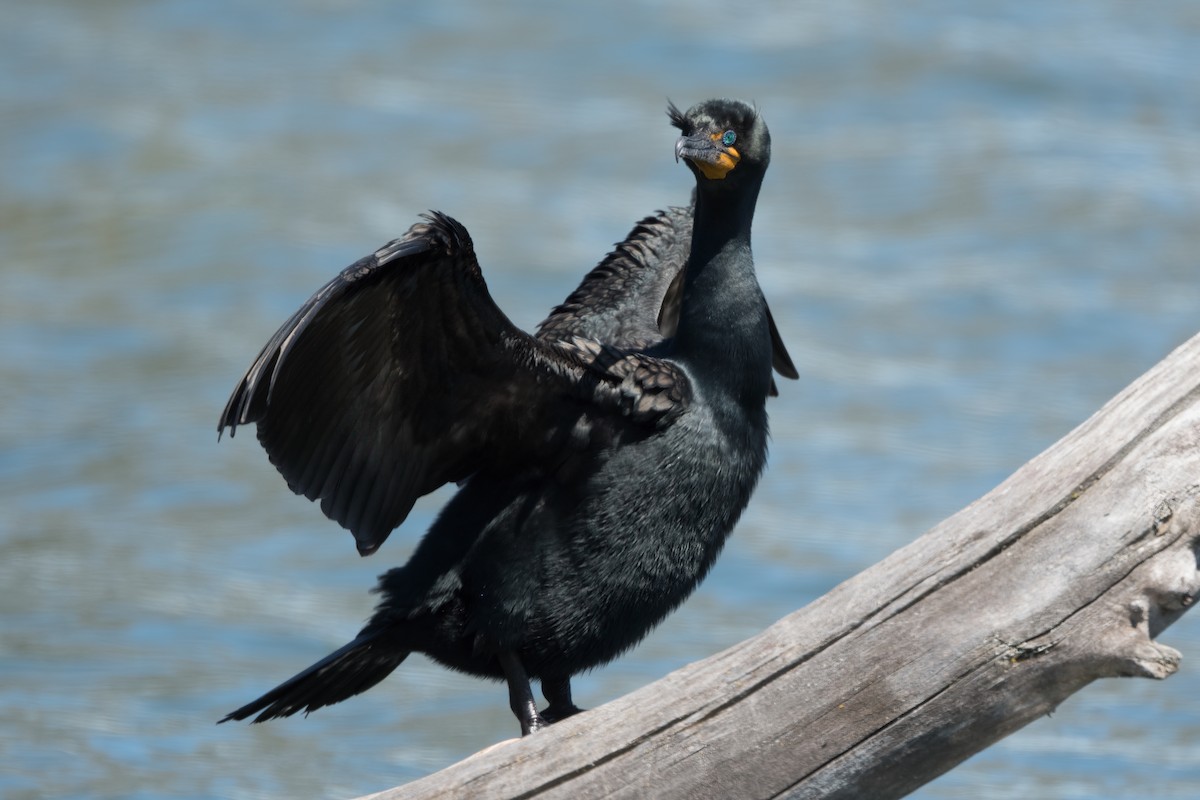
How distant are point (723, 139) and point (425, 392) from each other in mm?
990

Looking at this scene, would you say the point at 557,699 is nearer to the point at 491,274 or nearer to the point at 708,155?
the point at 708,155

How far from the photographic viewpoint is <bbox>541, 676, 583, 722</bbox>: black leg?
5199mm

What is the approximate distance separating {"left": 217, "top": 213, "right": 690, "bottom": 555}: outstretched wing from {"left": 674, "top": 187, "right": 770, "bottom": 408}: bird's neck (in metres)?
0.10

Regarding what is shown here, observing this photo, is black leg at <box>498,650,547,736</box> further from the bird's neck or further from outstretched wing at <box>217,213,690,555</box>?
the bird's neck

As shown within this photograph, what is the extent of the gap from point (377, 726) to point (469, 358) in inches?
162

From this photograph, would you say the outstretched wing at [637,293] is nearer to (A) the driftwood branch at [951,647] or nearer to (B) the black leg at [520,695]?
(B) the black leg at [520,695]

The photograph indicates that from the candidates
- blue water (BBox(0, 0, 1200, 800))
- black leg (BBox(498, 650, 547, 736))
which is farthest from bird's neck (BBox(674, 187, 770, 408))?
blue water (BBox(0, 0, 1200, 800))

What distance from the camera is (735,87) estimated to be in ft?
43.5

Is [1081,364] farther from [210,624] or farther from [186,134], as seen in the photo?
[186,134]

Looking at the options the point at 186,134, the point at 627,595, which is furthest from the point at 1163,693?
the point at 186,134

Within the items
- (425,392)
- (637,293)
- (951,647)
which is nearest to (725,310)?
(425,392)

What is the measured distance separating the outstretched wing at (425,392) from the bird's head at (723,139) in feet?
1.72

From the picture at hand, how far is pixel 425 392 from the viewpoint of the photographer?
16.0 feet

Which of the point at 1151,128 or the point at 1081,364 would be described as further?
the point at 1151,128
